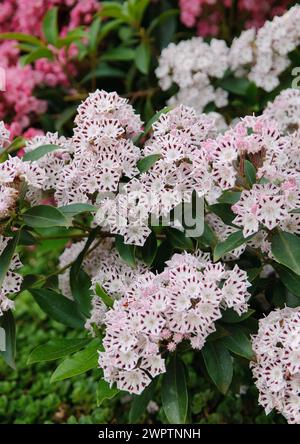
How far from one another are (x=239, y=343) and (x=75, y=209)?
0.48 metres

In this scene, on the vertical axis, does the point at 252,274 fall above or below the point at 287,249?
below

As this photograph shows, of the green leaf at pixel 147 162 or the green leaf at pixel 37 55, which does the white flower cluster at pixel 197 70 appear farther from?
the green leaf at pixel 147 162

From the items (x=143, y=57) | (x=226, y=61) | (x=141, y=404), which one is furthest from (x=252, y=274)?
(x=143, y=57)

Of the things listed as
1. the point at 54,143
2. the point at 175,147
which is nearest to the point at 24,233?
the point at 54,143

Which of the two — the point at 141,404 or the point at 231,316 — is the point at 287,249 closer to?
the point at 231,316

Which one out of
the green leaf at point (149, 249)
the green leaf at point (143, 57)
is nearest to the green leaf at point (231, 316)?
the green leaf at point (149, 249)

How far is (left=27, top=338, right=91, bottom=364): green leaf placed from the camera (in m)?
1.59

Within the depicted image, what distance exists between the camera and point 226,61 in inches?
94.6

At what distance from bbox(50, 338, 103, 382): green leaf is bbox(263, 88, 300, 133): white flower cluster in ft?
2.81

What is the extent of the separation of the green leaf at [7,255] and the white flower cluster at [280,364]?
0.57 meters

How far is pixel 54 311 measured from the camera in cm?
179

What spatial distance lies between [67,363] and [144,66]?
1.39 meters

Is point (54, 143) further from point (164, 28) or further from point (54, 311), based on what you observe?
point (164, 28)

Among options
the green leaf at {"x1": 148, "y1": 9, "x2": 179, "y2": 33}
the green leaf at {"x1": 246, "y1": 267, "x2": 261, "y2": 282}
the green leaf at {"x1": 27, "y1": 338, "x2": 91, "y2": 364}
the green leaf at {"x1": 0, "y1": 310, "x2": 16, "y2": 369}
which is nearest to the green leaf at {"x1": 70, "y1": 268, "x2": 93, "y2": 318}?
the green leaf at {"x1": 27, "y1": 338, "x2": 91, "y2": 364}
